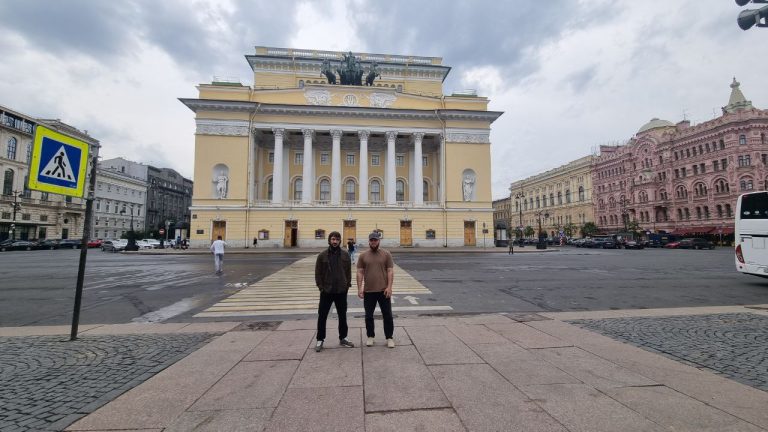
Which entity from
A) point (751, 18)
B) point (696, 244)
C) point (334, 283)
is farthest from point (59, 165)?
point (696, 244)

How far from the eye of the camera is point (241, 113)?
3928 cm

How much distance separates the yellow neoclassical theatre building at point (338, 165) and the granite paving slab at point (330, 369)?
34.7 metres

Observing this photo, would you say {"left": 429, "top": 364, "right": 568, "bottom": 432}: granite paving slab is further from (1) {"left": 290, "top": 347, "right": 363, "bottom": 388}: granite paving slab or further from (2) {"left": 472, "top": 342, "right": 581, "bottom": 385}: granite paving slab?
(1) {"left": 290, "top": 347, "right": 363, "bottom": 388}: granite paving slab

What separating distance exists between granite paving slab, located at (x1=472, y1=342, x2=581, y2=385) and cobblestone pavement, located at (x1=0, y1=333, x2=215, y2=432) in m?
4.13

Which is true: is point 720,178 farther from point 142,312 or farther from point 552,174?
point 142,312

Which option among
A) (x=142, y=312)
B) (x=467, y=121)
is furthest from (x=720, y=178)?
(x=142, y=312)

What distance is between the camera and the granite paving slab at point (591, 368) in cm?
373

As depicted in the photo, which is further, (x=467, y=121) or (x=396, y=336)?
(x=467, y=121)

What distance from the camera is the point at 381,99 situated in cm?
4162

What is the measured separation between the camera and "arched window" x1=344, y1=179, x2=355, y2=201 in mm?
44281

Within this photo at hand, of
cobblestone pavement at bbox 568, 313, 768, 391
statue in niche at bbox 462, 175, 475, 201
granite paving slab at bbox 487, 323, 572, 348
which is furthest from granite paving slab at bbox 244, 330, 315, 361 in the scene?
statue in niche at bbox 462, 175, 475, 201

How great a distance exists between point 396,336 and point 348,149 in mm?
41190

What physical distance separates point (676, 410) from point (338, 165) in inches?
1540

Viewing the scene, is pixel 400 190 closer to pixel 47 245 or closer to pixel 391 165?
pixel 391 165
